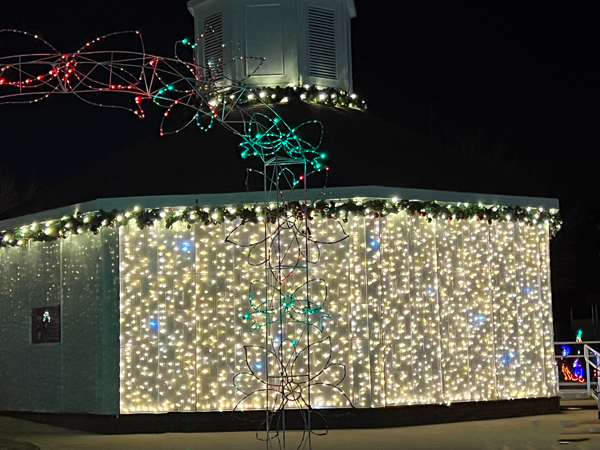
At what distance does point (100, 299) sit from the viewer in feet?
47.0

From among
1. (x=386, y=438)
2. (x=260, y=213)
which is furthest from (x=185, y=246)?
(x=386, y=438)

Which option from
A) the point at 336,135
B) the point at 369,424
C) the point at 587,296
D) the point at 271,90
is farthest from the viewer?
the point at 587,296

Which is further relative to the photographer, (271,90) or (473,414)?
(271,90)

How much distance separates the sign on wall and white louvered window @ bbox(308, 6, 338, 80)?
6572 mm

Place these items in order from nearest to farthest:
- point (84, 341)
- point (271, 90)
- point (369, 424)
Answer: point (369, 424) < point (84, 341) < point (271, 90)

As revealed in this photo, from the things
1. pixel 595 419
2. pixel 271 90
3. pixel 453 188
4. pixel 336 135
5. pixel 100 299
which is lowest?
pixel 595 419

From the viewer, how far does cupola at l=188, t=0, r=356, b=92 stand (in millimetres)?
17922

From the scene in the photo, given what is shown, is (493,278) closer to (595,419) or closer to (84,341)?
Answer: (595,419)

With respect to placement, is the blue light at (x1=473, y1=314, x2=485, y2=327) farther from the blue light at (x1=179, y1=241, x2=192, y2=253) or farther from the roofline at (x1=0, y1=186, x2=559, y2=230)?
the blue light at (x1=179, y1=241, x2=192, y2=253)

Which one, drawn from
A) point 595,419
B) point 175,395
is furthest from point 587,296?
point 175,395

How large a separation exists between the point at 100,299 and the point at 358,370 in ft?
13.2

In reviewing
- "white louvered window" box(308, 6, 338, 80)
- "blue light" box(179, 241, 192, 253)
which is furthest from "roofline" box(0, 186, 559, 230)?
"white louvered window" box(308, 6, 338, 80)

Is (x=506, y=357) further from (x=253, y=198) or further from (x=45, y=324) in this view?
(x=45, y=324)

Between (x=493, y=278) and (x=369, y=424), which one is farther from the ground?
(x=493, y=278)
